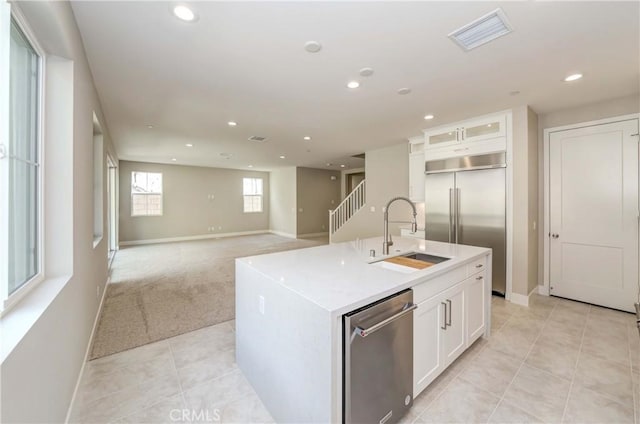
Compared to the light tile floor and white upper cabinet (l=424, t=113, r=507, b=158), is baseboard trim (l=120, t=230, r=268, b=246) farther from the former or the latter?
white upper cabinet (l=424, t=113, r=507, b=158)

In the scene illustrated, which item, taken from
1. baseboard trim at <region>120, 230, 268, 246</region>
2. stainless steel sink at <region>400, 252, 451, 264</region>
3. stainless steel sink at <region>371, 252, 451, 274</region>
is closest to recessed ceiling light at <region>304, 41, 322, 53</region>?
stainless steel sink at <region>371, 252, 451, 274</region>

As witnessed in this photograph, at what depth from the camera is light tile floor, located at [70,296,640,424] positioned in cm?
169

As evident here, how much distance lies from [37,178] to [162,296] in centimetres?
270

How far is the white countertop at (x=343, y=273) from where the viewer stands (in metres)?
1.35

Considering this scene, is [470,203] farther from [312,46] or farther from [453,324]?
[312,46]

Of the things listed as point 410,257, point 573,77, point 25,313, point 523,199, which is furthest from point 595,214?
point 25,313

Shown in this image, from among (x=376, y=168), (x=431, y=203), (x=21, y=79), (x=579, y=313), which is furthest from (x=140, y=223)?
(x=579, y=313)

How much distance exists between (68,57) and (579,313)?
5668mm

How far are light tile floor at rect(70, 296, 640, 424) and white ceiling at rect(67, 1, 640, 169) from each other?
2684mm

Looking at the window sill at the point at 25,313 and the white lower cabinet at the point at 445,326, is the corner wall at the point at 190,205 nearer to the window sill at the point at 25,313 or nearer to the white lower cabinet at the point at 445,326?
the window sill at the point at 25,313

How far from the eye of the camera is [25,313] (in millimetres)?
1233

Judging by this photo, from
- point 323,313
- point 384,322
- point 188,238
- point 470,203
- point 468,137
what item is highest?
point 468,137

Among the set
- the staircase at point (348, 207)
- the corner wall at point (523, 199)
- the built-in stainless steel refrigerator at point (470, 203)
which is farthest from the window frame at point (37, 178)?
A: the staircase at point (348, 207)

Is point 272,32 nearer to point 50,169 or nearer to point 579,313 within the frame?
point 50,169
